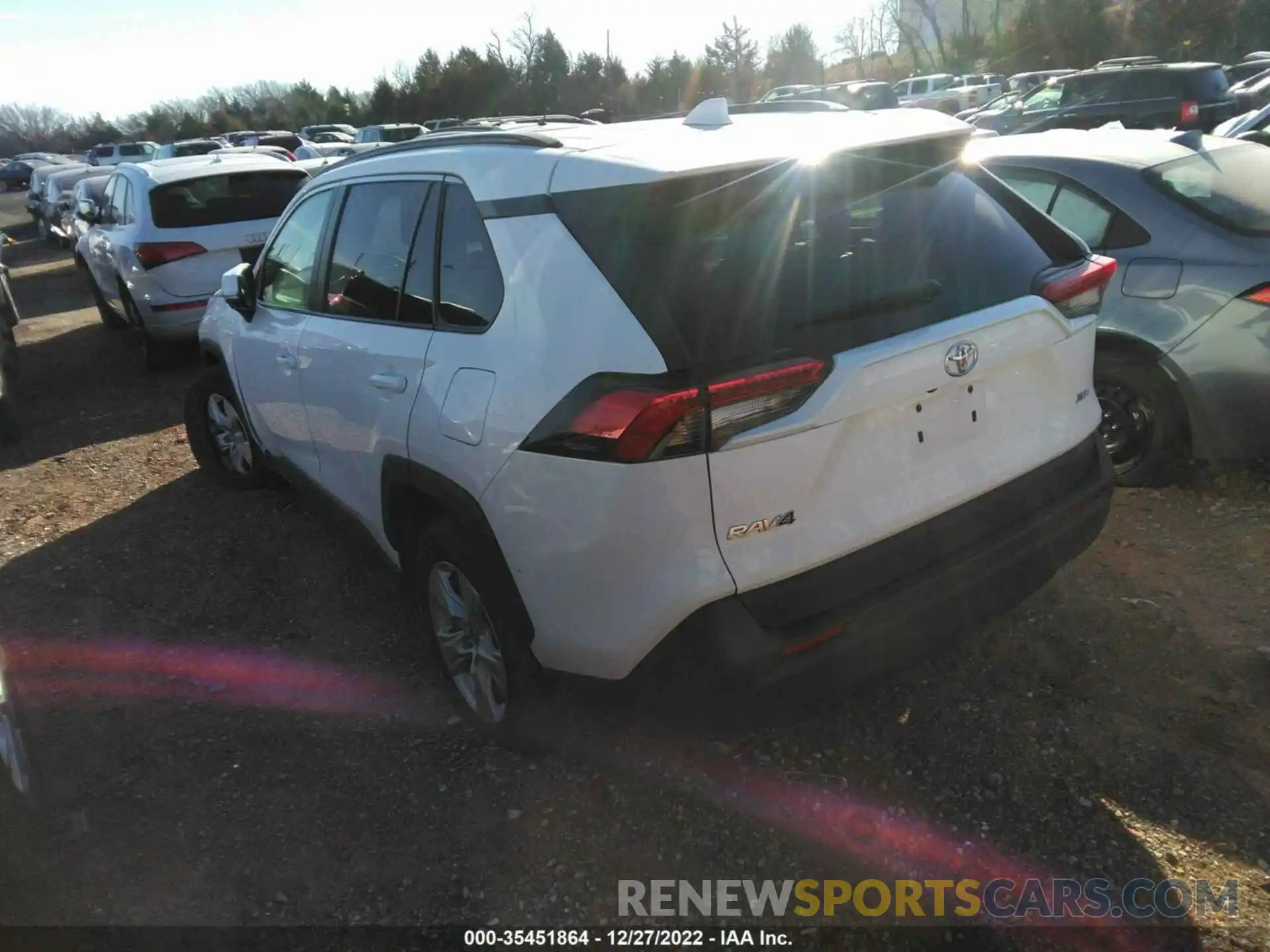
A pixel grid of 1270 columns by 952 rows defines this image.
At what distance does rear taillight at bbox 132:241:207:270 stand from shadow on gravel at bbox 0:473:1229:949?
514cm

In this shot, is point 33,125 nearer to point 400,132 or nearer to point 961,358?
point 400,132

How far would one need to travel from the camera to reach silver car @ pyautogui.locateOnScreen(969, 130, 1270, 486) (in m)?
3.88

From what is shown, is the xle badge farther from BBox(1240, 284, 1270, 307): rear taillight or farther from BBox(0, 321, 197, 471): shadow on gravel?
BBox(0, 321, 197, 471): shadow on gravel

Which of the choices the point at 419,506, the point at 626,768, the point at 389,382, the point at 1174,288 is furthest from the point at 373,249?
the point at 1174,288

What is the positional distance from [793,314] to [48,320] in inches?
502

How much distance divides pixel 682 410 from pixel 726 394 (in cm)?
11

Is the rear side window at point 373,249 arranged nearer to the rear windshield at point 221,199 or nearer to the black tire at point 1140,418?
the black tire at point 1140,418

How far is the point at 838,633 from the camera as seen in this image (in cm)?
224

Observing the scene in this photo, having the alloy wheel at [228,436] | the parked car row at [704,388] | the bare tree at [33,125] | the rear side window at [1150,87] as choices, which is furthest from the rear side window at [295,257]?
the bare tree at [33,125]

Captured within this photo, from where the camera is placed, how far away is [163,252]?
7906 millimetres

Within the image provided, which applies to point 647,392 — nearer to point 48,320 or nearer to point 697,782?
point 697,782

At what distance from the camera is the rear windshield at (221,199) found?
26.4 feet

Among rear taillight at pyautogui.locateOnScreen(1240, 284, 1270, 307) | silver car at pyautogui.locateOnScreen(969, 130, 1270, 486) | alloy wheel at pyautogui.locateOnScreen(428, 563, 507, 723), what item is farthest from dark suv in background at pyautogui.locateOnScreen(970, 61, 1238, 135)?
alloy wheel at pyautogui.locateOnScreen(428, 563, 507, 723)

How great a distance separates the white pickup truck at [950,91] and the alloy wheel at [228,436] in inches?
845
